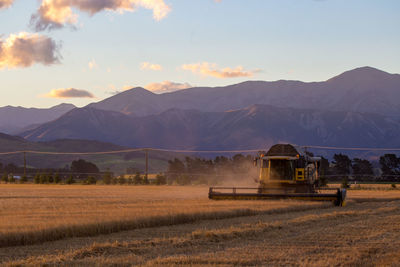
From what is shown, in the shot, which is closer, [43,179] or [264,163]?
[264,163]

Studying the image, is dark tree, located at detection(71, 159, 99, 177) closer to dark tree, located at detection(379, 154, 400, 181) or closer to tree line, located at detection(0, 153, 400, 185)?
tree line, located at detection(0, 153, 400, 185)

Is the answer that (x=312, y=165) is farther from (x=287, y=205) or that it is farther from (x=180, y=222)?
(x=180, y=222)

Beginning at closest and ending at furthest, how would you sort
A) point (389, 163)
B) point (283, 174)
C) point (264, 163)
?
point (283, 174), point (264, 163), point (389, 163)

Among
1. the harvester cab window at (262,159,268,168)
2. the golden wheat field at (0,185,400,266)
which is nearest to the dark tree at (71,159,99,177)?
the harvester cab window at (262,159,268,168)

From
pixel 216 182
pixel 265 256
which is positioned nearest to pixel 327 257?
pixel 265 256

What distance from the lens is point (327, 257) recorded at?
1550 centimetres

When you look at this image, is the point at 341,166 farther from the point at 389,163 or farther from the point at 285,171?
the point at 285,171

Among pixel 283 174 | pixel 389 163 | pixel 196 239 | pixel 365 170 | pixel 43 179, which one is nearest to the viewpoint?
pixel 196 239

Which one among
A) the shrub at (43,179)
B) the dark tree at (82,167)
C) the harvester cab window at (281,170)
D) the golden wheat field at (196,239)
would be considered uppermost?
the dark tree at (82,167)

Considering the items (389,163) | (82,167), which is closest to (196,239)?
(389,163)

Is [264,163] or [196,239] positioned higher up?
[264,163]

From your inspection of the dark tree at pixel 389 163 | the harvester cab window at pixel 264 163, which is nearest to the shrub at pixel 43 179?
the dark tree at pixel 389 163

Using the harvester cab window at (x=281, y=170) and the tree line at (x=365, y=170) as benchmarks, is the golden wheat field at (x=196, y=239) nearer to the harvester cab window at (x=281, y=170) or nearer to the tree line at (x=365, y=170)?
the harvester cab window at (x=281, y=170)

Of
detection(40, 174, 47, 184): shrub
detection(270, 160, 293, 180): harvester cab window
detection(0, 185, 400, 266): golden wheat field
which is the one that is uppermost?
detection(270, 160, 293, 180): harvester cab window
